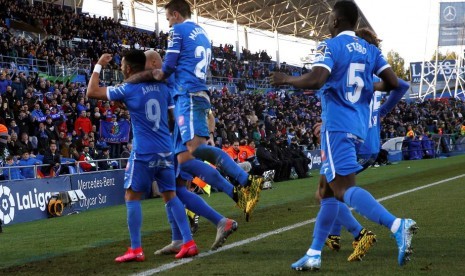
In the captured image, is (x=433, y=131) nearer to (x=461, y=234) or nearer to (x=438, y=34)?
(x=438, y=34)

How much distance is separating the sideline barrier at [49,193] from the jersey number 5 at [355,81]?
10027mm

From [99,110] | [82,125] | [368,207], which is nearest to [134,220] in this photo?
[368,207]

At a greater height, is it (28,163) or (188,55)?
(188,55)

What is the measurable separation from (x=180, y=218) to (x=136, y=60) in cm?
153

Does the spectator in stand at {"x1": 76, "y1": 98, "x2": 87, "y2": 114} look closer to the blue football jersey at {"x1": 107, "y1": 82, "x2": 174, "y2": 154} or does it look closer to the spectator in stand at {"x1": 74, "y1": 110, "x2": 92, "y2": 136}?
the spectator in stand at {"x1": 74, "y1": 110, "x2": 92, "y2": 136}

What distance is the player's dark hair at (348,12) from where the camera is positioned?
19.7ft

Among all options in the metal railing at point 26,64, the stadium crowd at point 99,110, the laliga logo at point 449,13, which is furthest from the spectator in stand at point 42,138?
the laliga logo at point 449,13

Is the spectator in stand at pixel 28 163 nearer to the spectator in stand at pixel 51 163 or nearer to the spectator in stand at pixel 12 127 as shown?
the spectator in stand at pixel 51 163

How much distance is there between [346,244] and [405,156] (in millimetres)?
30326

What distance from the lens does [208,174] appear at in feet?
24.1

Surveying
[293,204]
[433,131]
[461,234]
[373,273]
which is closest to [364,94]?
[373,273]

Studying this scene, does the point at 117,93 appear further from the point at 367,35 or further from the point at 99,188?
the point at 99,188

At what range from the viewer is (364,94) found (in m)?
6.08

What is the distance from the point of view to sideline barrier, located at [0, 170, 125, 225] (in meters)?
14.8
